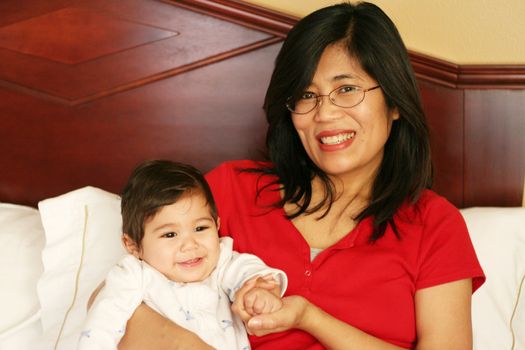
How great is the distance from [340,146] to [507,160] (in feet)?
2.35

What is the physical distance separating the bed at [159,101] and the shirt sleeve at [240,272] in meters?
0.55

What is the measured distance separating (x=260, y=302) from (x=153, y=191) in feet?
1.17

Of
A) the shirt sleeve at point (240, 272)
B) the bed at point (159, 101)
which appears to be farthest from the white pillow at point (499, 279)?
the shirt sleeve at point (240, 272)

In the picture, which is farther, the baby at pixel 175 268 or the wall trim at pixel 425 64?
A: the wall trim at pixel 425 64

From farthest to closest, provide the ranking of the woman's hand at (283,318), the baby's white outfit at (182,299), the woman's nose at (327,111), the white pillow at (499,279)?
the white pillow at (499,279)
the woman's nose at (327,111)
the baby's white outfit at (182,299)
the woman's hand at (283,318)

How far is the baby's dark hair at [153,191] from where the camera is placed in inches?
58.5

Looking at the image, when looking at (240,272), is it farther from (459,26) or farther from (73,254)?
(459,26)

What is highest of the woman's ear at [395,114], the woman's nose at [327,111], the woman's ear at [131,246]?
the woman's nose at [327,111]

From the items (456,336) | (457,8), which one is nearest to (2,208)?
(456,336)

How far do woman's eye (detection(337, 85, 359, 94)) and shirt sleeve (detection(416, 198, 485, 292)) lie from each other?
0.35m

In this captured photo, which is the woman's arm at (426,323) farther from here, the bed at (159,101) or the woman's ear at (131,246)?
the bed at (159,101)

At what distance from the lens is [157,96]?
6.91 feet

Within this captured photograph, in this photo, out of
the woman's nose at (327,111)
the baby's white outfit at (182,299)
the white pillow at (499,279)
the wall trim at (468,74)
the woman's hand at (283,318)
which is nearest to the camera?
the woman's hand at (283,318)

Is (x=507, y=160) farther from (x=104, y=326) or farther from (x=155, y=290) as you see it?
(x=104, y=326)
